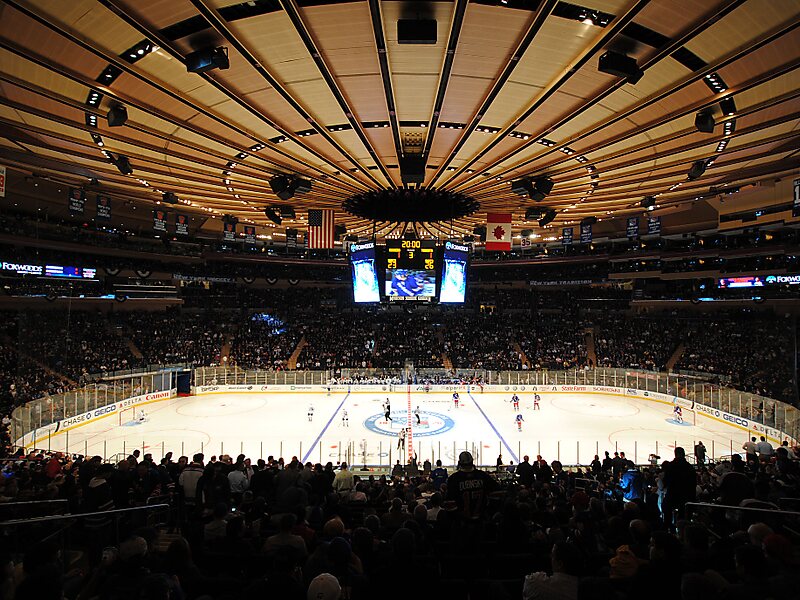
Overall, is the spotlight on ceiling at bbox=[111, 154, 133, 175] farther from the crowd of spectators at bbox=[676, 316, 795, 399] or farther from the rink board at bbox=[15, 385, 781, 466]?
the crowd of spectators at bbox=[676, 316, 795, 399]

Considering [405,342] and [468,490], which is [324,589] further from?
[405,342]

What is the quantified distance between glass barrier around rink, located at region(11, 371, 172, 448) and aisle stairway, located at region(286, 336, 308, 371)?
971cm

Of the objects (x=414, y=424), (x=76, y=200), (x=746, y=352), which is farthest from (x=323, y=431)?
(x=746, y=352)

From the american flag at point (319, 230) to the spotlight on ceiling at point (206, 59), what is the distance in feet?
27.5

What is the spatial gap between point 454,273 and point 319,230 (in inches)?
186

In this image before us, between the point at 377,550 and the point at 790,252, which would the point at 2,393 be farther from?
the point at 790,252

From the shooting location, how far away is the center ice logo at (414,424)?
21.3m

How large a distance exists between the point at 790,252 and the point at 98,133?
102ft

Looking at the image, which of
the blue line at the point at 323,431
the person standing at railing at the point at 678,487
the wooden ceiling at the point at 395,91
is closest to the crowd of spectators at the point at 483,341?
the blue line at the point at 323,431

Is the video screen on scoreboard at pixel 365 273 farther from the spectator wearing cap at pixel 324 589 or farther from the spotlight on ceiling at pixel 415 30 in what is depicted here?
the spectator wearing cap at pixel 324 589

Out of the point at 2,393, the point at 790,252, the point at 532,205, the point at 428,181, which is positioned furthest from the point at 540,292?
the point at 2,393

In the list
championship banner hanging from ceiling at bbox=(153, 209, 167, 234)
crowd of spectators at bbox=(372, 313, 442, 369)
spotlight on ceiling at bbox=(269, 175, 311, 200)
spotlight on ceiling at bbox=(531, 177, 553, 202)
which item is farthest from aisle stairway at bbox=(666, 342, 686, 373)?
championship banner hanging from ceiling at bbox=(153, 209, 167, 234)

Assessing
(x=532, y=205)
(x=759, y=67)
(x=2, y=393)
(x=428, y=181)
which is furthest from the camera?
(x=2, y=393)

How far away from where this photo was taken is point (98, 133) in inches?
346
